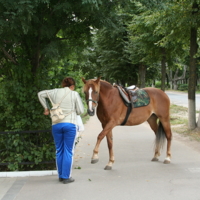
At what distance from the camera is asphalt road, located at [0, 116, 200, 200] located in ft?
14.7

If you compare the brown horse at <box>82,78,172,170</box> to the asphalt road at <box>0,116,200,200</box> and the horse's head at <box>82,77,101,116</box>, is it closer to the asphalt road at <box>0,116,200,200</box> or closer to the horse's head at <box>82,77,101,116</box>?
the horse's head at <box>82,77,101,116</box>

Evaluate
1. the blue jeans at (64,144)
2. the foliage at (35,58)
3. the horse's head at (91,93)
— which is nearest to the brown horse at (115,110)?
the horse's head at (91,93)

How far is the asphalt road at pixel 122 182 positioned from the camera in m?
4.47

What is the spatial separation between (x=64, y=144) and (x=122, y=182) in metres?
1.28

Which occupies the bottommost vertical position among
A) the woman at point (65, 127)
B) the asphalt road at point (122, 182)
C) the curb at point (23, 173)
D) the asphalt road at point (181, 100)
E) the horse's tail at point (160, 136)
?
the asphalt road at point (181, 100)

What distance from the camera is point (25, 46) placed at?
596 centimetres

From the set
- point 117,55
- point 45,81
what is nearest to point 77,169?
point 45,81

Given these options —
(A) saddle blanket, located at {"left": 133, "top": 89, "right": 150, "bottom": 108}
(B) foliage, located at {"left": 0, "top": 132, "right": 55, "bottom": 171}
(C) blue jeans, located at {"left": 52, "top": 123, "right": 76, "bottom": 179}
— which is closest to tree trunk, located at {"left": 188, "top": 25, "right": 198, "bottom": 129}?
(A) saddle blanket, located at {"left": 133, "top": 89, "right": 150, "bottom": 108}

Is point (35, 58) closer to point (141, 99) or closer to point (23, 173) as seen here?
point (23, 173)

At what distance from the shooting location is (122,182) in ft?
16.9

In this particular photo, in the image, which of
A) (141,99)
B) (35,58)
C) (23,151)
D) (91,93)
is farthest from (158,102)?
(23,151)

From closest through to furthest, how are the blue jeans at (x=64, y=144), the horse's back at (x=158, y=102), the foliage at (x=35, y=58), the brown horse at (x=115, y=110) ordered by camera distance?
the blue jeans at (x=64, y=144) → the foliage at (x=35, y=58) → the brown horse at (x=115, y=110) → the horse's back at (x=158, y=102)

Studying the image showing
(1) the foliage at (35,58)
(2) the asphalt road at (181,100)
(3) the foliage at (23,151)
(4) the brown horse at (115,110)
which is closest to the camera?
(1) the foliage at (35,58)

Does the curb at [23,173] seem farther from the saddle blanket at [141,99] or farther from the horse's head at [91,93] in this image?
the saddle blanket at [141,99]
